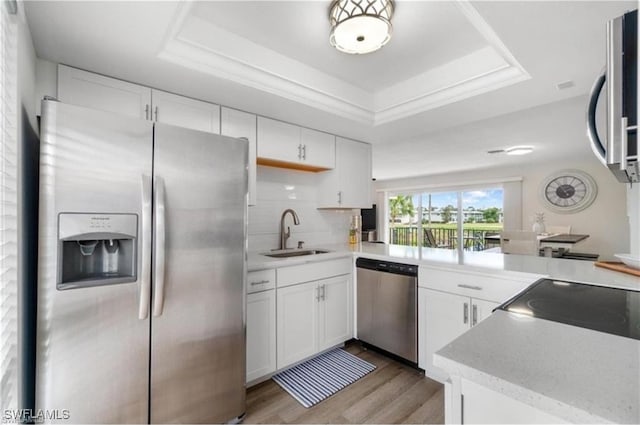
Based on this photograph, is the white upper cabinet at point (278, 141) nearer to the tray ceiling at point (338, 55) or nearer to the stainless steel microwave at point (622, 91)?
the tray ceiling at point (338, 55)

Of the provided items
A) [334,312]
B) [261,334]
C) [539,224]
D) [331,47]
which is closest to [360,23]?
[331,47]

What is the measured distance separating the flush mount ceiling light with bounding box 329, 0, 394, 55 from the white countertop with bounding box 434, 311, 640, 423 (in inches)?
56.7

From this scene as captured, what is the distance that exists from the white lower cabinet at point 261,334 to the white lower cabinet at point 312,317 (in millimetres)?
57

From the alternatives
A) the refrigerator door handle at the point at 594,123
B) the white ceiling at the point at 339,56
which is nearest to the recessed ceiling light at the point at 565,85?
the white ceiling at the point at 339,56

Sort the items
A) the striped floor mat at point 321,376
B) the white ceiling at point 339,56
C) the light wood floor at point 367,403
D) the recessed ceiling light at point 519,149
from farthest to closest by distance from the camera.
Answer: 1. the recessed ceiling light at point 519,149
2. the striped floor mat at point 321,376
3. the light wood floor at point 367,403
4. the white ceiling at point 339,56

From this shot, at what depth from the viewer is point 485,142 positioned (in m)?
4.16

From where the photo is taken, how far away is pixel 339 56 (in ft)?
6.62

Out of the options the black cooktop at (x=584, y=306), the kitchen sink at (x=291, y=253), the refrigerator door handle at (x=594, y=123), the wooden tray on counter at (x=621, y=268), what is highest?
the refrigerator door handle at (x=594, y=123)

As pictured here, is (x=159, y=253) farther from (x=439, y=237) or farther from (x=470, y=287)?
(x=439, y=237)

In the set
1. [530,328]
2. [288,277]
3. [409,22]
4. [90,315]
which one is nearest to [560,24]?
[409,22]

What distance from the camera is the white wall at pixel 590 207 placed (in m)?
5.22

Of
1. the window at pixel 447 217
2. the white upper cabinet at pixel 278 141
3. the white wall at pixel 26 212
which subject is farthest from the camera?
the window at pixel 447 217

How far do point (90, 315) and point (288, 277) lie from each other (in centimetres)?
124

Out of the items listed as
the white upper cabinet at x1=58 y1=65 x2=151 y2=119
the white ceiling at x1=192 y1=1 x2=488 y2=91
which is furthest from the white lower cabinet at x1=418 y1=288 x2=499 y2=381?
the white upper cabinet at x1=58 y1=65 x2=151 y2=119
